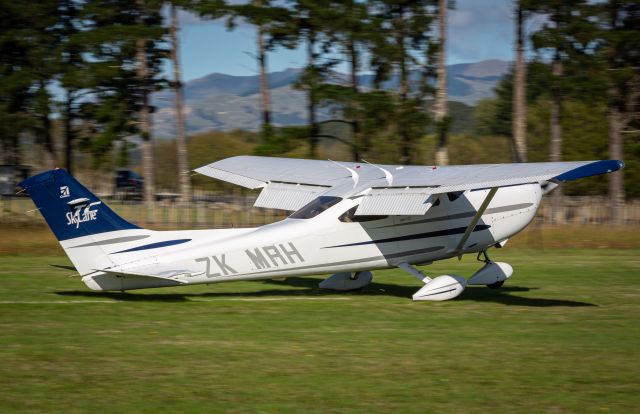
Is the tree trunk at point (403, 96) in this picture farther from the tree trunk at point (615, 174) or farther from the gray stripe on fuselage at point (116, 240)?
the gray stripe on fuselage at point (116, 240)

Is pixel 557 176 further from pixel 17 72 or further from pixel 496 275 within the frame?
pixel 17 72

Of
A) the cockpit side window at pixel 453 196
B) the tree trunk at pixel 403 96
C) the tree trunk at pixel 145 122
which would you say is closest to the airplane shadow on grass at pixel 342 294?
the cockpit side window at pixel 453 196

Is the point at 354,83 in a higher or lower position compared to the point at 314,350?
higher

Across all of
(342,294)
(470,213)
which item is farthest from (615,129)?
(342,294)

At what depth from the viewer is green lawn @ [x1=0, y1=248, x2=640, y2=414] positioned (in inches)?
297

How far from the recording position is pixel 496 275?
47.0 feet

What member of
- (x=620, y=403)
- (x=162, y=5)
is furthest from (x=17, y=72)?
(x=620, y=403)

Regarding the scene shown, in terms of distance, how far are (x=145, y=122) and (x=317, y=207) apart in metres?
21.6

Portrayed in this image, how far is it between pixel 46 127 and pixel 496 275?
25.1 meters

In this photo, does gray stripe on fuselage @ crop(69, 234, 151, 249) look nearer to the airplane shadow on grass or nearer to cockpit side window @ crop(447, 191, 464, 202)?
the airplane shadow on grass

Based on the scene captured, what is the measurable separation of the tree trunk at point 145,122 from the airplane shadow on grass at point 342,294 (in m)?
18.1

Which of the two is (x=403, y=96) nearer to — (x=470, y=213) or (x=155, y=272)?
(x=470, y=213)

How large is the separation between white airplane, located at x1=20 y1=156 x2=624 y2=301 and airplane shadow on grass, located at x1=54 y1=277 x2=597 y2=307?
274 mm

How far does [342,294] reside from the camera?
562 inches
